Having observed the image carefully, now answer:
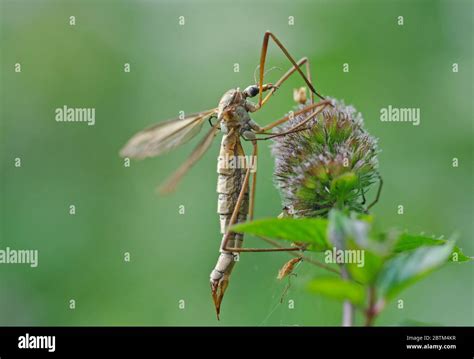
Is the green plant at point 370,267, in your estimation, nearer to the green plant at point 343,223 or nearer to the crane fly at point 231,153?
the green plant at point 343,223

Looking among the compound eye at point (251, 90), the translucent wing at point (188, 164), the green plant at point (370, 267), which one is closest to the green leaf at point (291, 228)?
the green plant at point (370, 267)

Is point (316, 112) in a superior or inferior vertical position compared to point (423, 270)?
superior

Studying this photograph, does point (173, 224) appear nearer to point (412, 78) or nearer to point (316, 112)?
point (412, 78)

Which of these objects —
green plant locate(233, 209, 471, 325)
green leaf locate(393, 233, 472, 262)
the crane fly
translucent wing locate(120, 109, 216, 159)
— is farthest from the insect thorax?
green plant locate(233, 209, 471, 325)

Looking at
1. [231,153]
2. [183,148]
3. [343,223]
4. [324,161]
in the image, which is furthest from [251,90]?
[183,148]

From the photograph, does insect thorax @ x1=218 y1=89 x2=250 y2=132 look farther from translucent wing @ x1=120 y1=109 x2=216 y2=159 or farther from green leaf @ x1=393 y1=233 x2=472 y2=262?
green leaf @ x1=393 y1=233 x2=472 y2=262
